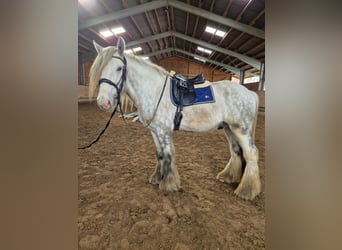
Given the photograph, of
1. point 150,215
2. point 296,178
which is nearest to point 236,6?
point 296,178

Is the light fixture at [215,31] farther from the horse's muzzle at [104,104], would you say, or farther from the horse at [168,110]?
the horse's muzzle at [104,104]

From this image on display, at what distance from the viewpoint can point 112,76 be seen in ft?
3.41

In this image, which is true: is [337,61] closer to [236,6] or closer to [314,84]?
[314,84]

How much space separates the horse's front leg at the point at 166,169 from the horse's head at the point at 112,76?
0.25 m

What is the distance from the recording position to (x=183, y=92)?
110cm

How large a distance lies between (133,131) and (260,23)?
78 cm

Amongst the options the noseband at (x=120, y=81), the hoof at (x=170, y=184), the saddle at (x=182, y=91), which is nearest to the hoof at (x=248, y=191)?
the hoof at (x=170, y=184)

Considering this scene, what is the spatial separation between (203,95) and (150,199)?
526 mm

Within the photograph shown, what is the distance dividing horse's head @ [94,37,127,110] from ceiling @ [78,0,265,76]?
0.18 feet

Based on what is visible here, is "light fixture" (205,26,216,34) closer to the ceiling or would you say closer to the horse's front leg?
the ceiling

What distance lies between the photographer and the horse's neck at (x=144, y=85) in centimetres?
107

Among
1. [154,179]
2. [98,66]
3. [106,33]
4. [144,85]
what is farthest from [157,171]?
[106,33]

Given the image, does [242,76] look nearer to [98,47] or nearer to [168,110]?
[168,110]

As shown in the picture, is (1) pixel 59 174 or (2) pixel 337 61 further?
(2) pixel 337 61
